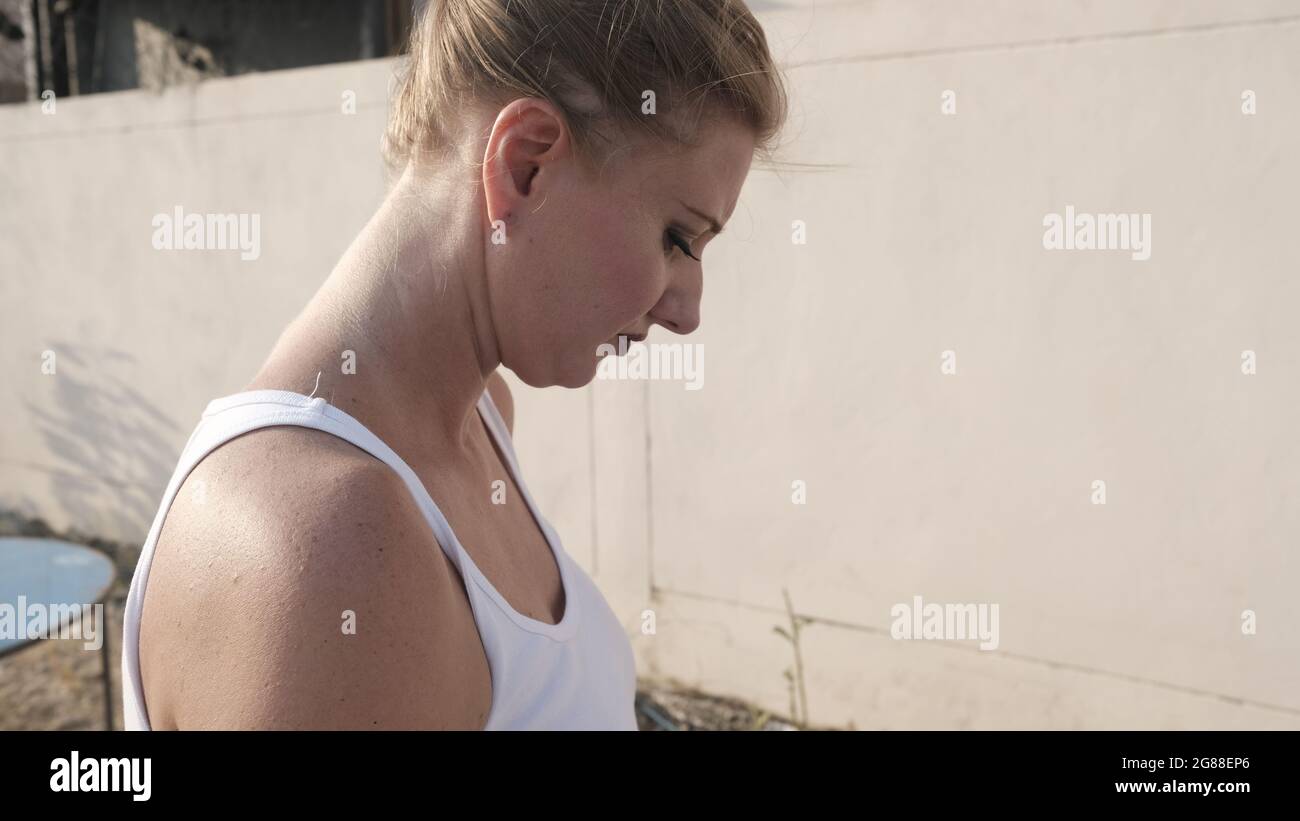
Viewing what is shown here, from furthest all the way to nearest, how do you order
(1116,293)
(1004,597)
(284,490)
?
1. (1004,597)
2. (1116,293)
3. (284,490)

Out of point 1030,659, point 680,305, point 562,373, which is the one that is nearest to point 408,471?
point 562,373

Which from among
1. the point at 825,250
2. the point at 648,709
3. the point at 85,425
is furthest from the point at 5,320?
the point at 825,250

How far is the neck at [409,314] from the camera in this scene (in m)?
1.10

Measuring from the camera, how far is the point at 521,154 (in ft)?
3.67

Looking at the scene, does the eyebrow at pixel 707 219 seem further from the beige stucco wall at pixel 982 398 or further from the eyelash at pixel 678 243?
the beige stucco wall at pixel 982 398

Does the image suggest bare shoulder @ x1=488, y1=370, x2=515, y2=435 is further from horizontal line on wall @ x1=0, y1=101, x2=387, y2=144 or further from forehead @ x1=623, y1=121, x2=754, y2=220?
horizontal line on wall @ x1=0, y1=101, x2=387, y2=144

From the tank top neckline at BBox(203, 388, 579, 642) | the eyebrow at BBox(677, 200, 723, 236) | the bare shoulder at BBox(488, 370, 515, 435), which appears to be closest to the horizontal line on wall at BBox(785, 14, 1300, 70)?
the bare shoulder at BBox(488, 370, 515, 435)

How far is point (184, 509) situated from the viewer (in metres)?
0.91

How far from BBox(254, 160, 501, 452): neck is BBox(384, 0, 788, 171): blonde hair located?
9 centimetres

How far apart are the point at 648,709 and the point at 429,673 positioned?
296 cm

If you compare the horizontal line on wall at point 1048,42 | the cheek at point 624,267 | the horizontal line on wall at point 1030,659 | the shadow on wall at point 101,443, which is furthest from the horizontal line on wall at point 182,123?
the cheek at point 624,267

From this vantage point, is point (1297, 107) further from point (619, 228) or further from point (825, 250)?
point (619, 228)

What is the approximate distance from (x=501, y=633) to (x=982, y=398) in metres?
2.39

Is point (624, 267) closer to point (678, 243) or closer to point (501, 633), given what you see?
point (678, 243)
